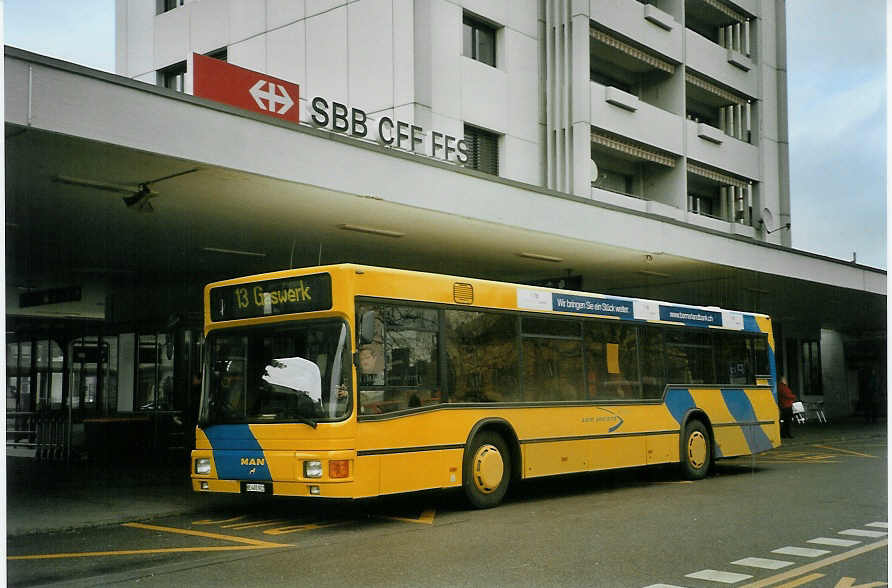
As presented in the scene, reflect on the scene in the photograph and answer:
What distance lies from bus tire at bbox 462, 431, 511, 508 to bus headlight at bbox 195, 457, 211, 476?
2923 mm

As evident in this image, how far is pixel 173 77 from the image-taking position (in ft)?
89.8

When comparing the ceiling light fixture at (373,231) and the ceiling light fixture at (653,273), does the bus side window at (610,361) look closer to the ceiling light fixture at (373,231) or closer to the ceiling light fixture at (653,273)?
the ceiling light fixture at (373,231)

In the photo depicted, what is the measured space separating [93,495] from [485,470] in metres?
5.75

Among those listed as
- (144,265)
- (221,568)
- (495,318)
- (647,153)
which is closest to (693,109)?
(647,153)

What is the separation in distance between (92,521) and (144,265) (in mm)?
10427

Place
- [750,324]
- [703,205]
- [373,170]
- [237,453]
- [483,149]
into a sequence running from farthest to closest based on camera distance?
[703,205], [483,149], [750,324], [373,170], [237,453]

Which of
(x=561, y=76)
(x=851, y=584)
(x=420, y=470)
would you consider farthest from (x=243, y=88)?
→ (x=851, y=584)

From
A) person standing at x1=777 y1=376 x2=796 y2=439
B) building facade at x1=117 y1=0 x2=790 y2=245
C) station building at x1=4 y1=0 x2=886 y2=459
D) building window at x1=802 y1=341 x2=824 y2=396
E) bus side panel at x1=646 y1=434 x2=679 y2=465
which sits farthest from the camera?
building window at x1=802 y1=341 x2=824 y2=396

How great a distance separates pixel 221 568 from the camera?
8.19 m

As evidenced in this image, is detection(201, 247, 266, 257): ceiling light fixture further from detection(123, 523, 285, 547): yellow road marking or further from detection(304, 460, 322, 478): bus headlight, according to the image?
detection(304, 460, 322, 478): bus headlight

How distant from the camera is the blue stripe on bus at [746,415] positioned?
1672 cm

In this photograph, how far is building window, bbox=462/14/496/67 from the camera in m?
24.3

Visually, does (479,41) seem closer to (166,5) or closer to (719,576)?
(166,5)

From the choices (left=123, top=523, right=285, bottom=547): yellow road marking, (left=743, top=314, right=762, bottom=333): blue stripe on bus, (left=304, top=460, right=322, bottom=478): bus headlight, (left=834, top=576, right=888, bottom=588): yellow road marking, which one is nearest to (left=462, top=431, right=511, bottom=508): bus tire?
(left=304, top=460, right=322, bottom=478): bus headlight
